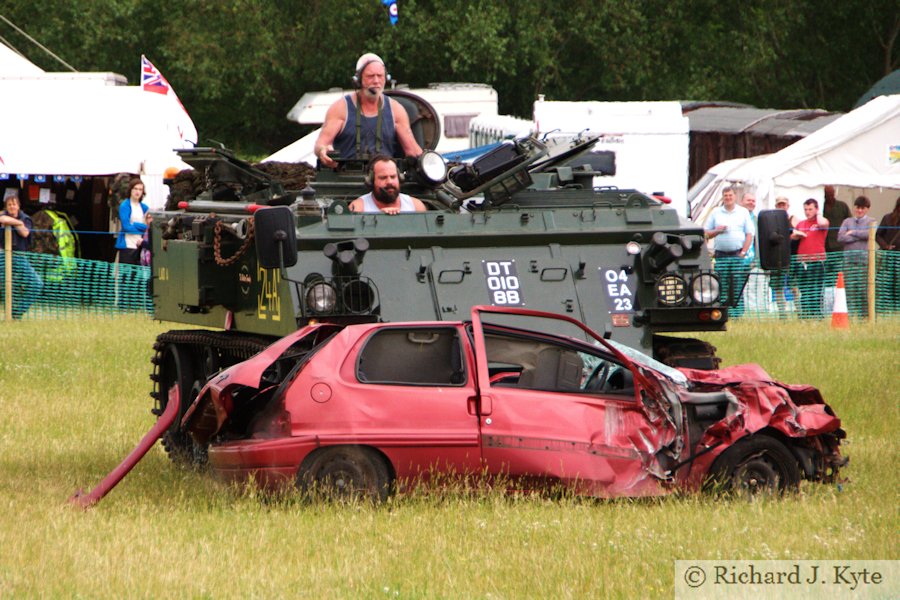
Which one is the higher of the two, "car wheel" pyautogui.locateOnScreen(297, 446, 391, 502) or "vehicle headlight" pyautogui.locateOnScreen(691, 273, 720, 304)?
"vehicle headlight" pyautogui.locateOnScreen(691, 273, 720, 304)

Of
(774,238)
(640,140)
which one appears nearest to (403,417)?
(774,238)

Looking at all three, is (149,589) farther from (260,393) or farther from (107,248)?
(107,248)

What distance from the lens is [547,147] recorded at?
14.0 meters

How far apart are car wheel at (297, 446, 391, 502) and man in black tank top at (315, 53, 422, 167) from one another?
12.3 feet

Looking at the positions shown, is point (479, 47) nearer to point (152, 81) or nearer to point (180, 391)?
point (152, 81)

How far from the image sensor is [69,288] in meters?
25.2

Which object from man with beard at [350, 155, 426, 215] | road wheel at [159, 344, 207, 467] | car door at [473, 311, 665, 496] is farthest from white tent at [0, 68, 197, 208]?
car door at [473, 311, 665, 496]

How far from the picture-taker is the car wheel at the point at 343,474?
10.4 metres

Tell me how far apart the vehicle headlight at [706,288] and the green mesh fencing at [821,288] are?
1167 cm

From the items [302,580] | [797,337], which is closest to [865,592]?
[302,580]

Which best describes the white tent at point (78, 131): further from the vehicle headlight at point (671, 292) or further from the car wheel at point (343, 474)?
the car wheel at point (343, 474)

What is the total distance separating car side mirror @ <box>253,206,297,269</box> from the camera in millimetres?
10906

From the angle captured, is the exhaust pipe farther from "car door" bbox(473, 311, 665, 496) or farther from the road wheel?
"car door" bbox(473, 311, 665, 496)

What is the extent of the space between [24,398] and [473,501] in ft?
26.2
